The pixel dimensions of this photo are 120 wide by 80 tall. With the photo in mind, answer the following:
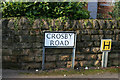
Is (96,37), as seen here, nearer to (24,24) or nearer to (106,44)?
(106,44)

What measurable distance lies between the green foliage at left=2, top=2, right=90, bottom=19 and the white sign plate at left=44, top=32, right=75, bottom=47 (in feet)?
1.96

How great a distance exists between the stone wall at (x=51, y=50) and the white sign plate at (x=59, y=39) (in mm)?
142

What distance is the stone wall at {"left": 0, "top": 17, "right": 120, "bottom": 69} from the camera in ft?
13.0

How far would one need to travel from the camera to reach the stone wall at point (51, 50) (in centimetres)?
397

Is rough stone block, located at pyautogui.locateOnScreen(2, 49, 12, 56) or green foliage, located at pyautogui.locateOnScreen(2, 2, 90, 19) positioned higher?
green foliage, located at pyautogui.locateOnScreen(2, 2, 90, 19)

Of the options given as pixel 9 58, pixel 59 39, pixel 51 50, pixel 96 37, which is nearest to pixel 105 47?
pixel 96 37

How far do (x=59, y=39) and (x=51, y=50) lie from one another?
15.9 inches

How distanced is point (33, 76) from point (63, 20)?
1739 millimetres

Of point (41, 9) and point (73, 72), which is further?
point (41, 9)

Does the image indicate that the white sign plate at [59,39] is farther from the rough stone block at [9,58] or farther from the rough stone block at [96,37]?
the rough stone block at [9,58]

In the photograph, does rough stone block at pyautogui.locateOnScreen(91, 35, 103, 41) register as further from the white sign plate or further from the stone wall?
the white sign plate

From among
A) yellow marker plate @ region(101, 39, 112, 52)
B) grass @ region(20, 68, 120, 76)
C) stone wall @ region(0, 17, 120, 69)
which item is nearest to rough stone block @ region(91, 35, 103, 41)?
stone wall @ region(0, 17, 120, 69)

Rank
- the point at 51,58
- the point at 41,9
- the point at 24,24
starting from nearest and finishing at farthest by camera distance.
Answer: the point at 24,24 → the point at 51,58 → the point at 41,9

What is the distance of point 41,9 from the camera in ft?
15.1
